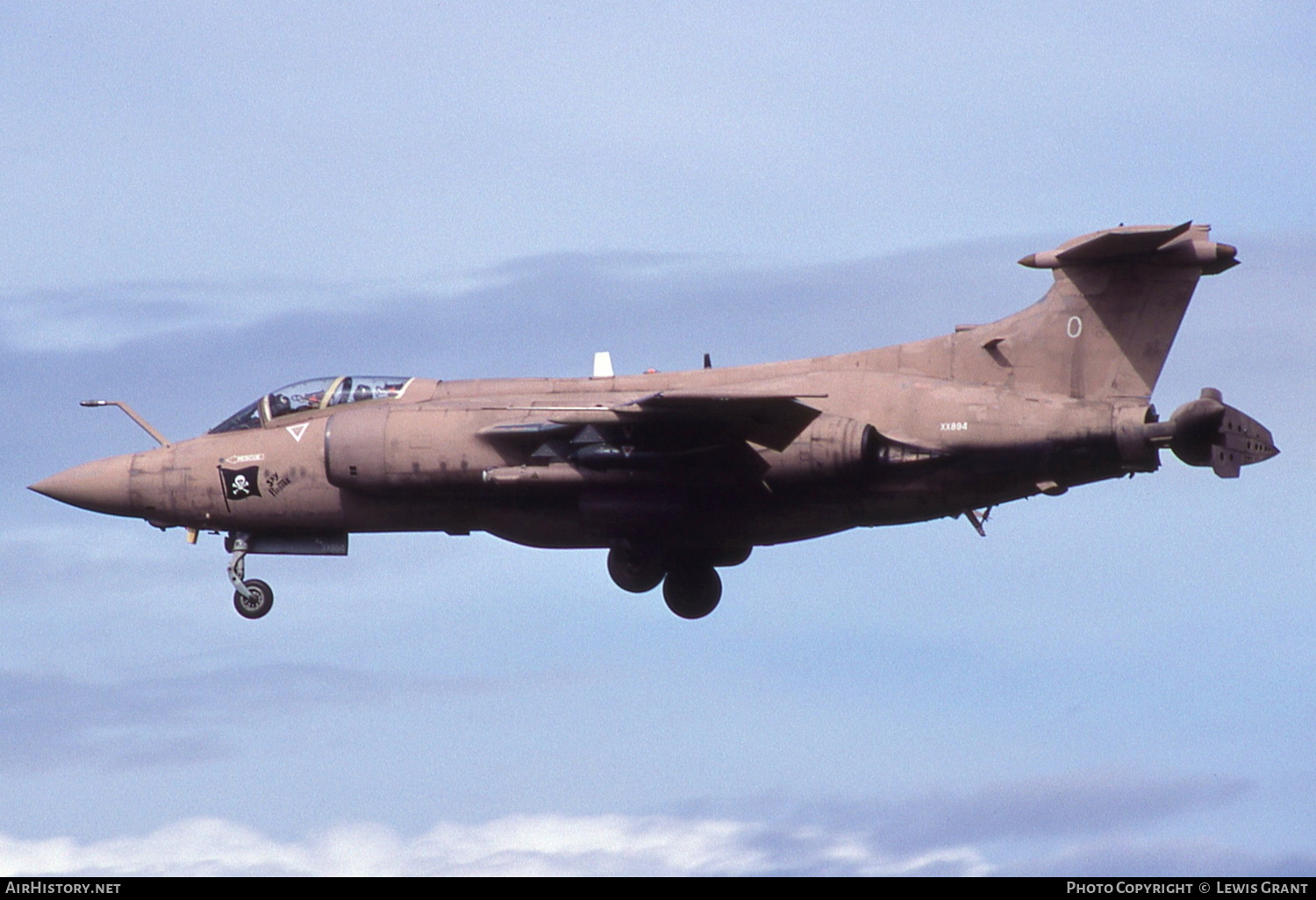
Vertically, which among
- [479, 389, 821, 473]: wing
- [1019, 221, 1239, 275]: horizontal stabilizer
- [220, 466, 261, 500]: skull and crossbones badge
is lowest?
[479, 389, 821, 473]: wing

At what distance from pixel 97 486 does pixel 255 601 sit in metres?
3.20

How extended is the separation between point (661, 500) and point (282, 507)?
6.50 meters

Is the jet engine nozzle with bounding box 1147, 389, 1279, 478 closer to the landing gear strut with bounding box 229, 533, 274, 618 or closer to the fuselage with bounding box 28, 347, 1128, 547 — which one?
the fuselage with bounding box 28, 347, 1128, 547

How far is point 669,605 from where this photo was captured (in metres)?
37.9

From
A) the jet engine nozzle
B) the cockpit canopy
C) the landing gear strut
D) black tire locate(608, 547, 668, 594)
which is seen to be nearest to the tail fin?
the jet engine nozzle

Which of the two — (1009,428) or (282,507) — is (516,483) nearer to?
(282,507)

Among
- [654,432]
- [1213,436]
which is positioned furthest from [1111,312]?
[654,432]

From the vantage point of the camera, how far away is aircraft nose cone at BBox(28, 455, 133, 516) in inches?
1502

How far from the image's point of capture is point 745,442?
3416cm

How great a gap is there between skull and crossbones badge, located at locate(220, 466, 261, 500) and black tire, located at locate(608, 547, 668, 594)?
577 cm

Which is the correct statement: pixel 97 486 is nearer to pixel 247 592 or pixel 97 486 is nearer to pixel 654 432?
pixel 247 592
